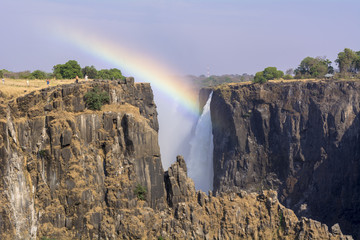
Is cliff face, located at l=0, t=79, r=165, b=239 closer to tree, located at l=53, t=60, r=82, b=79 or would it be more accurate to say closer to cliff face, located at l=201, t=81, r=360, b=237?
tree, located at l=53, t=60, r=82, b=79

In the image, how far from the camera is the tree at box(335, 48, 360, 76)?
4283 inches

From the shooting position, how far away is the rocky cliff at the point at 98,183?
44312 millimetres

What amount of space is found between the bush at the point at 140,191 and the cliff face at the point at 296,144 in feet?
142

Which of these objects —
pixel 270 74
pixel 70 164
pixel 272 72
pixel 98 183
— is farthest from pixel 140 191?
pixel 272 72

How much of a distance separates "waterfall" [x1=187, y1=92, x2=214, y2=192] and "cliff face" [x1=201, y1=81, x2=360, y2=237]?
7.68 meters

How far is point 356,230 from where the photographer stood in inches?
3127

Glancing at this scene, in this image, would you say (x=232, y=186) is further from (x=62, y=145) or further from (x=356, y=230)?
(x=62, y=145)

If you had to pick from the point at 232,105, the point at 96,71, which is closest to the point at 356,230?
the point at 232,105

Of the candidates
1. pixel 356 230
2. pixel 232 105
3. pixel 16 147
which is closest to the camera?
pixel 16 147

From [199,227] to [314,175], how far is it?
4535 centimetres

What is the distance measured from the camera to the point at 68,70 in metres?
80.6

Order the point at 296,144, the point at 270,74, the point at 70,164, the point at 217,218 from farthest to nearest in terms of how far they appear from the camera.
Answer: the point at 270,74
the point at 296,144
the point at 217,218
the point at 70,164

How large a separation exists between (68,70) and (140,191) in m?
37.2

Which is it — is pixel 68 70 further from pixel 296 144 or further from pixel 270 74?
pixel 270 74
